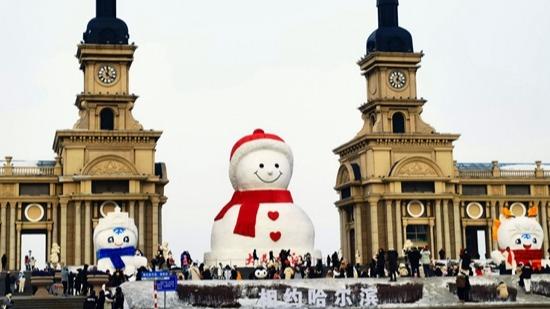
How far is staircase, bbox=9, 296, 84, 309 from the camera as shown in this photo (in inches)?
1414

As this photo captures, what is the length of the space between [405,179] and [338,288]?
33592 millimetres

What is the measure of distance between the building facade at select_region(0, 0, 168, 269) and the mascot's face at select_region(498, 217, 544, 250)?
848 inches

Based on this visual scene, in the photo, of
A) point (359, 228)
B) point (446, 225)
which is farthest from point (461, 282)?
point (359, 228)

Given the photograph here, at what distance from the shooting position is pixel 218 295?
34312 millimetres

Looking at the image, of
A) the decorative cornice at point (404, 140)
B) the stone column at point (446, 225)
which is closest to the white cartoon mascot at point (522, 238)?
the stone column at point (446, 225)

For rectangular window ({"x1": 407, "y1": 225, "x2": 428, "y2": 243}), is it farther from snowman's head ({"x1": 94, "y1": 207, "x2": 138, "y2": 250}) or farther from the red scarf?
snowman's head ({"x1": 94, "y1": 207, "x2": 138, "y2": 250})

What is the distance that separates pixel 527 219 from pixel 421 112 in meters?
19.9

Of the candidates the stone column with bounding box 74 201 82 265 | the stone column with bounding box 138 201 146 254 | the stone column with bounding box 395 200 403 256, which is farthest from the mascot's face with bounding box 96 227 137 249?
the stone column with bounding box 395 200 403 256

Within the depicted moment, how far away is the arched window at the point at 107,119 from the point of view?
67.0 m

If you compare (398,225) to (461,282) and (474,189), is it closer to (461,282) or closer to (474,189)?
(474,189)

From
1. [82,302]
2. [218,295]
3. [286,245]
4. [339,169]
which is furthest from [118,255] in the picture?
[339,169]

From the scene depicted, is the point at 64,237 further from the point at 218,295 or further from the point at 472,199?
the point at 218,295

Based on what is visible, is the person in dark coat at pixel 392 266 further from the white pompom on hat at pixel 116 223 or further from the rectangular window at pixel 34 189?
the rectangular window at pixel 34 189

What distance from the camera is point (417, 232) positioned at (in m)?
69.6
